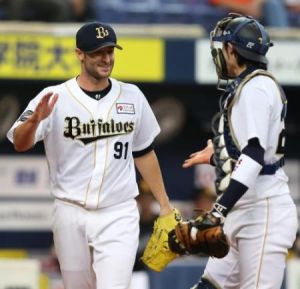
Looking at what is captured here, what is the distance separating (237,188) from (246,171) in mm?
96

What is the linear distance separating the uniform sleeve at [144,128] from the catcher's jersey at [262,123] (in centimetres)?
67

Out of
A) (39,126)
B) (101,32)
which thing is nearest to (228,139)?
(101,32)

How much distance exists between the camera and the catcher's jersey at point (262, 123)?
241 inches

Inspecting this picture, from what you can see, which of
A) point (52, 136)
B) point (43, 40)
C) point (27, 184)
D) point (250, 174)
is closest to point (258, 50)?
point (250, 174)

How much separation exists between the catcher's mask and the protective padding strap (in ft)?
1.94

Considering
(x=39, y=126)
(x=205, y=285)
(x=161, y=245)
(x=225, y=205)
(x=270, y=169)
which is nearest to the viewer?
(x=225, y=205)

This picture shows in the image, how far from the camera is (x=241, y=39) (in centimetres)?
639

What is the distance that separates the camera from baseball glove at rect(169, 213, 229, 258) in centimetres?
609

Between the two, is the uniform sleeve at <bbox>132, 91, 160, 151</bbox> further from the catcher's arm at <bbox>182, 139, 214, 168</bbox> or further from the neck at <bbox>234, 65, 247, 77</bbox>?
the neck at <bbox>234, 65, 247, 77</bbox>

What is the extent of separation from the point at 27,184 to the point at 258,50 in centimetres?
704

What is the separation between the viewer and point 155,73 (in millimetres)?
12000

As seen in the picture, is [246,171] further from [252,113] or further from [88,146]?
[88,146]

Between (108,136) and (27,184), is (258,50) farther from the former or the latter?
(27,184)

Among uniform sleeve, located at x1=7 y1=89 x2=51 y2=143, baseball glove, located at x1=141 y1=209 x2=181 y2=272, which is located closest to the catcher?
baseball glove, located at x1=141 y1=209 x2=181 y2=272
